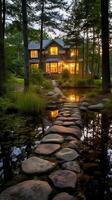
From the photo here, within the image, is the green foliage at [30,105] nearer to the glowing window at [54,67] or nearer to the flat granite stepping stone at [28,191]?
the flat granite stepping stone at [28,191]

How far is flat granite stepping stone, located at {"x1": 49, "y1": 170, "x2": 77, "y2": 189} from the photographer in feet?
9.37

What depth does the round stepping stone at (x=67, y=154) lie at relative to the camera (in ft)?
12.2

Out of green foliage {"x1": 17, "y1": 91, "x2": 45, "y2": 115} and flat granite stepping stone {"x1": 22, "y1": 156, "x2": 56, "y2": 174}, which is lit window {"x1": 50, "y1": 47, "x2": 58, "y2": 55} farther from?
flat granite stepping stone {"x1": 22, "y1": 156, "x2": 56, "y2": 174}

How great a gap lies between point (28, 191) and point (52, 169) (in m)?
0.69

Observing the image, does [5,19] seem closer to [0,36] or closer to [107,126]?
[0,36]

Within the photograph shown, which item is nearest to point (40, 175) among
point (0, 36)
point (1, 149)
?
point (1, 149)

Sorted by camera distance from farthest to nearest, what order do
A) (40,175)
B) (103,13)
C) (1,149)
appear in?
(103,13) < (1,149) < (40,175)

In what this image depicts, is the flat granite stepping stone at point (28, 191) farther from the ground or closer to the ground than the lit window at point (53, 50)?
closer to the ground

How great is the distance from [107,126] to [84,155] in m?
2.10

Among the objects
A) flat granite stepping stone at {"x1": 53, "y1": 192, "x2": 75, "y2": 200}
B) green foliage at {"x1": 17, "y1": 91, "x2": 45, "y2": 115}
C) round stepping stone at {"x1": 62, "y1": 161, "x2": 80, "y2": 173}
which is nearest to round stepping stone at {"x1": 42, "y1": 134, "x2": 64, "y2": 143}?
round stepping stone at {"x1": 62, "y1": 161, "x2": 80, "y2": 173}

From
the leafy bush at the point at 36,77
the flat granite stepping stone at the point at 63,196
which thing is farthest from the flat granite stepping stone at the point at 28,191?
the leafy bush at the point at 36,77

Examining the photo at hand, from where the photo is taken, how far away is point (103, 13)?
10094mm

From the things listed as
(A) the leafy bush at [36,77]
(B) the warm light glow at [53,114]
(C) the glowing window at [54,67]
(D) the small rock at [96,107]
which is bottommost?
(B) the warm light glow at [53,114]

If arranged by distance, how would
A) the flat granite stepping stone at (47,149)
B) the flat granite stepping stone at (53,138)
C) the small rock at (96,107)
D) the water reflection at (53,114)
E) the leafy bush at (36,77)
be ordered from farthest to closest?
the leafy bush at (36,77), the small rock at (96,107), the water reflection at (53,114), the flat granite stepping stone at (53,138), the flat granite stepping stone at (47,149)
